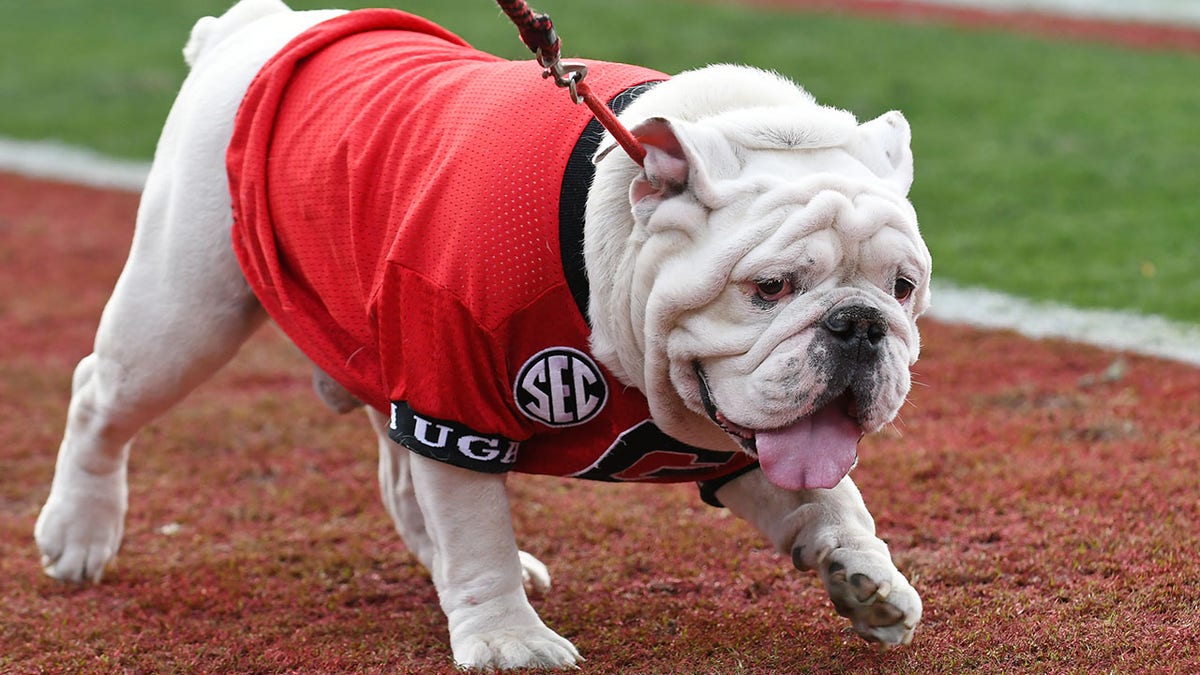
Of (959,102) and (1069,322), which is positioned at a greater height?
(1069,322)

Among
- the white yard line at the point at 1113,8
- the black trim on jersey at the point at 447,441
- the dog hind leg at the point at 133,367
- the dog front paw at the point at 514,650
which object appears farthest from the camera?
the white yard line at the point at 1113,8

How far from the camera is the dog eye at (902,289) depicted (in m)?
3.14

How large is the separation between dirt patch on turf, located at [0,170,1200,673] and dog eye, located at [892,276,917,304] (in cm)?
91

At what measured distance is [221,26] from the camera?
458 cm

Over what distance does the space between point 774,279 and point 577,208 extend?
0.53m

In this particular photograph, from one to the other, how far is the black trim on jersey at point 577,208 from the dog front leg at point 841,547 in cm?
82

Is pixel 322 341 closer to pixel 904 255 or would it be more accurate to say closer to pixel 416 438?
pixel 416 438

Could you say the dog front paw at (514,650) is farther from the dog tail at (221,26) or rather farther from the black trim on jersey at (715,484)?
the dog tail at (221,26)

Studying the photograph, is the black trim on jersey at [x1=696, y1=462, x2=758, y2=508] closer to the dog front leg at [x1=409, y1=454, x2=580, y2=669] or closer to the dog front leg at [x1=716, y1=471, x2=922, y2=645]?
the dog front leg at [x1=716, y1=471, x2=922, y2=645]

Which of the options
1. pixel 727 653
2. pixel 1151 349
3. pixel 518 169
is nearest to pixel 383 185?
pixel 518 169

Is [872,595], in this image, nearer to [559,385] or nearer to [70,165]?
[559,385]

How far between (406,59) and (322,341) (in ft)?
2.56

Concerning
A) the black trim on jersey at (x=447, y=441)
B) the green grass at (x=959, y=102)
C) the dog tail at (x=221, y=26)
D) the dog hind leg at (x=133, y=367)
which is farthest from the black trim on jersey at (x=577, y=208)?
the green grass at (x=959, y=102)

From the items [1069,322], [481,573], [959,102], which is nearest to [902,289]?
[481,573]
